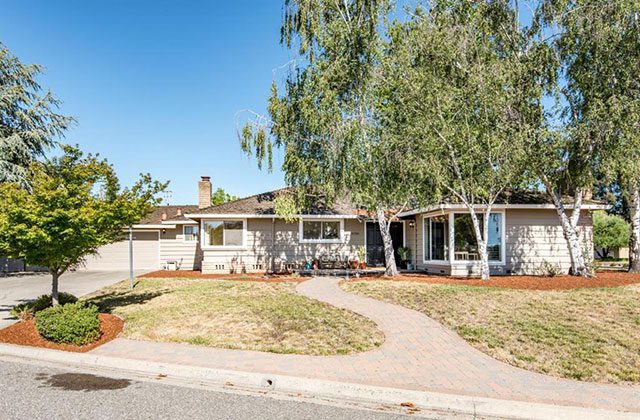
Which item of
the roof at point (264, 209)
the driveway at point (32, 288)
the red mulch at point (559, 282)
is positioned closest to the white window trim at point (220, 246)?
the roof at point (264, 209)

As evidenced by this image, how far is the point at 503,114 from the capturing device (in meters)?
14.3

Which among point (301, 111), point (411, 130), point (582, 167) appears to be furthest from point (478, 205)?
point (301, 111)

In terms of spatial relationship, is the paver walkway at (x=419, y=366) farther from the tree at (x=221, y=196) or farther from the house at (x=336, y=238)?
the tree at (x=221, y=196)

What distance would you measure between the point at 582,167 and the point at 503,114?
10.3ft

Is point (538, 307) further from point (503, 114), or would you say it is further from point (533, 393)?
point (503, 114)

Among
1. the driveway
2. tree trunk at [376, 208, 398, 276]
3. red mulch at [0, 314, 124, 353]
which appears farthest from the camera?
tree trunk at [376, 208, 398, 276]

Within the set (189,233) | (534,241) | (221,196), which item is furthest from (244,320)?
(221,196)

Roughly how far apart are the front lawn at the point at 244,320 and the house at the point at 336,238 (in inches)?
236

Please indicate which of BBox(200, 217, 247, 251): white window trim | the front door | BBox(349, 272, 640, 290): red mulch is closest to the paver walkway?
BBox(349, 272, 640, 290): red mulch

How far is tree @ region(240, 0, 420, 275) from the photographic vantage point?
15828 millimetres

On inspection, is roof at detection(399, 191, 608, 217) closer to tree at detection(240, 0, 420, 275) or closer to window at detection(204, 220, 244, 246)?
tree at detection(240, 0, 420, 275)

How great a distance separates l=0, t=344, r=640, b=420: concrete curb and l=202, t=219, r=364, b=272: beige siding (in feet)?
42.5

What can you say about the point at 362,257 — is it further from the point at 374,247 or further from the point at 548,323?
the point at 548,323

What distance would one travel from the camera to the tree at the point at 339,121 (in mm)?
15828
